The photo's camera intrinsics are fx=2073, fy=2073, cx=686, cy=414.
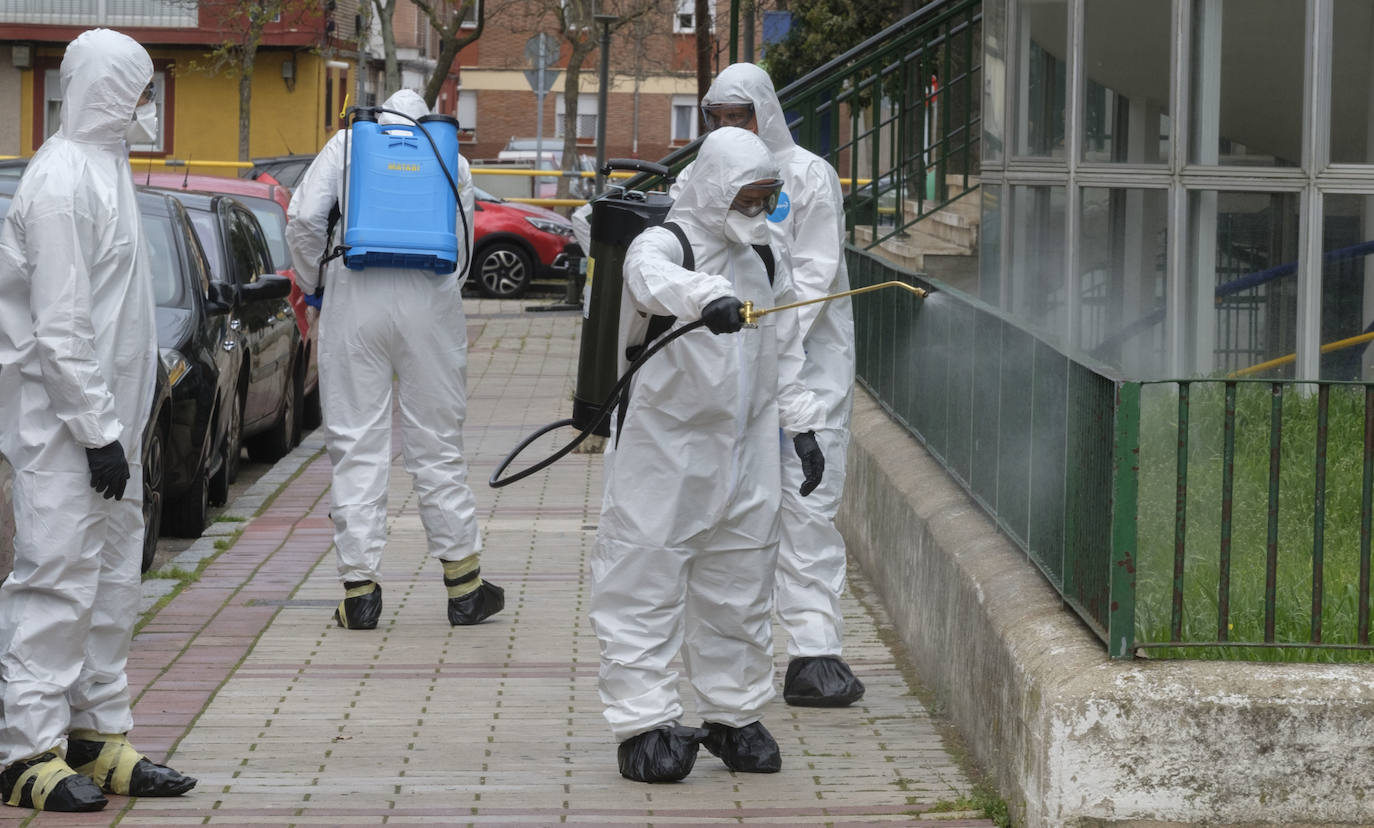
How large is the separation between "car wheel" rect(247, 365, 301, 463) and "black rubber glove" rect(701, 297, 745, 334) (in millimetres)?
7905

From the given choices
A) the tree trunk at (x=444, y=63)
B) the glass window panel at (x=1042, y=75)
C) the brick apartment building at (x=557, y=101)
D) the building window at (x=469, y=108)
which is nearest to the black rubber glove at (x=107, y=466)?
the glass window panel at (x=1042, y=75)

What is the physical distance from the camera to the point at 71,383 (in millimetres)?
5008

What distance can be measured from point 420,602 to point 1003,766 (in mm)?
3559

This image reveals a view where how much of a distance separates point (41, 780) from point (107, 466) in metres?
0.82

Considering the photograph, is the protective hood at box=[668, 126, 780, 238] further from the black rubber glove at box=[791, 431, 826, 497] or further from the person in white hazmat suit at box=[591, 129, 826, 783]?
the black rubber glove at box=[791, 431, 826, 497]

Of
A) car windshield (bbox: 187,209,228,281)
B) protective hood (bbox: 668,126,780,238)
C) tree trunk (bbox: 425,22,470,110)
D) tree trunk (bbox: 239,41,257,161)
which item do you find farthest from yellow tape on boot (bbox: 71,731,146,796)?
tree trunk (bbox: 239,41,257,161)

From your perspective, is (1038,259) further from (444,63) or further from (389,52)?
(389,52)

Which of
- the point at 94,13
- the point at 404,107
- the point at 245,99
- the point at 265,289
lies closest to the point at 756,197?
the point at 404,107

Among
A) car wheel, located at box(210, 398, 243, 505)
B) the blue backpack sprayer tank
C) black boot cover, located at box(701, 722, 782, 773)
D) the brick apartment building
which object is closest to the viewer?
black boot cover, located at box(701, 722, 782, 773)

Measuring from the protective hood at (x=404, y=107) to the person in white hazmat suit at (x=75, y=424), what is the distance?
7.56ft

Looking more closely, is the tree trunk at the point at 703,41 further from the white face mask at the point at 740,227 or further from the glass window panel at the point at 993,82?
the white face mask at the point at 740,227

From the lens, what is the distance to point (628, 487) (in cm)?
555

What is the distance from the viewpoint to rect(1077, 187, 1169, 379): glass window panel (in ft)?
31.1

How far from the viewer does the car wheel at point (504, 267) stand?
25.0 m
